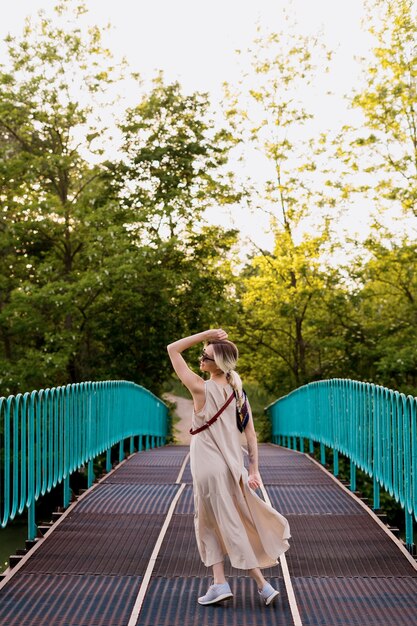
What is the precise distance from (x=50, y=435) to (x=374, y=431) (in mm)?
2608

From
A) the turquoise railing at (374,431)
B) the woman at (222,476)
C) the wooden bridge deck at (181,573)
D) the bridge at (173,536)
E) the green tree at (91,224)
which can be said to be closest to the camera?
the wooden bridge deck at (181,573)

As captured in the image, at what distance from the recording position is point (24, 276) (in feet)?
88.9

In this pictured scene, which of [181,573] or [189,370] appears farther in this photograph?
[181,573]

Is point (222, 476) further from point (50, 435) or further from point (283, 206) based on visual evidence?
point (283, 206)

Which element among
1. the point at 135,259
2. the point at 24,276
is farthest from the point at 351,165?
the point at 24,276

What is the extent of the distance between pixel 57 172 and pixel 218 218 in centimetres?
687

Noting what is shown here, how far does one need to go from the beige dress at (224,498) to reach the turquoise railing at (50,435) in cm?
118

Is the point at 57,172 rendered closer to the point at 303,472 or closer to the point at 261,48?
the point at 261,48

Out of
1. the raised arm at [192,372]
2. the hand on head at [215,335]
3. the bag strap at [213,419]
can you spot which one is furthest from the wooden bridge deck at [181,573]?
the hand on head at [215,335]

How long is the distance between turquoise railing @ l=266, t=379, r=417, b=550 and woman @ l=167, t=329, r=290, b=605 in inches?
52.4

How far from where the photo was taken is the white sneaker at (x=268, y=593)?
16.4 ft

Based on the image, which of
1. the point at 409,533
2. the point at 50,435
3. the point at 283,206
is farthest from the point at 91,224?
the point at 409,533

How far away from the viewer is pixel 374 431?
7.79 meters

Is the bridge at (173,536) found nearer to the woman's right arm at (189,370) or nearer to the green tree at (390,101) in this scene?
the woman's right arm at (189,370)
